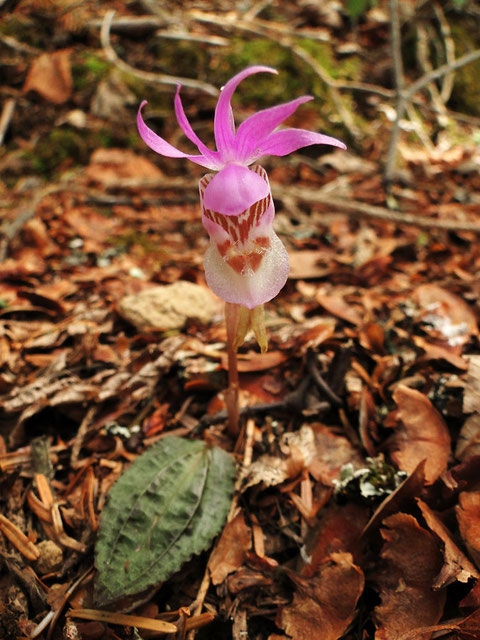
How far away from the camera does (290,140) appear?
3.57 ft

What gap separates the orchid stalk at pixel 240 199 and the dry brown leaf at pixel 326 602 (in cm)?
79

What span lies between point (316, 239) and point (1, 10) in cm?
386

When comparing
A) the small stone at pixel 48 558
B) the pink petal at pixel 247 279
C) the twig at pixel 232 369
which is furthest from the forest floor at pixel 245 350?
the pink petal at pixel 247 279

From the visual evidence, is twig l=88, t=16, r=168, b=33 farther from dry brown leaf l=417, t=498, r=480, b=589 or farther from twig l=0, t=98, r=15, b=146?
dry brown leaf l=417, t=498, r=480, b=589

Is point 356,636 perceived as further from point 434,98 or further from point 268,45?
point 434,98

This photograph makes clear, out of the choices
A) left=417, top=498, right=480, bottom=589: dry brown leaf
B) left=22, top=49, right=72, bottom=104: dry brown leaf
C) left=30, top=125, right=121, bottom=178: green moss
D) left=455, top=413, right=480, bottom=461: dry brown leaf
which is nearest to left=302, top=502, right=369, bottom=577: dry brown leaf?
left=417, top=498, right=480, bottom=589: dry brown leaf

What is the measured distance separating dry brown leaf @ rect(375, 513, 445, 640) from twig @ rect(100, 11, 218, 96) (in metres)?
3.59

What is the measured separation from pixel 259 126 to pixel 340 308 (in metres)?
1.23

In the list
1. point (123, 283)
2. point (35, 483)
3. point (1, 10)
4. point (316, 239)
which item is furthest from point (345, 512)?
point (1, 10)

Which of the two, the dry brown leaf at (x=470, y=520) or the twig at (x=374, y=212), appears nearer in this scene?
the dry brown leaf at (x=470, y=520)

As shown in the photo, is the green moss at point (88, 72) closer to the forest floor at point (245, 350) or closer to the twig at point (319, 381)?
the forest floor at point (245, 350)

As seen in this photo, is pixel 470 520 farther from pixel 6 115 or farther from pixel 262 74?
pixel 6 115

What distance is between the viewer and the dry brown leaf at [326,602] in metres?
1.17

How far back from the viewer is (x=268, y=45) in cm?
401
